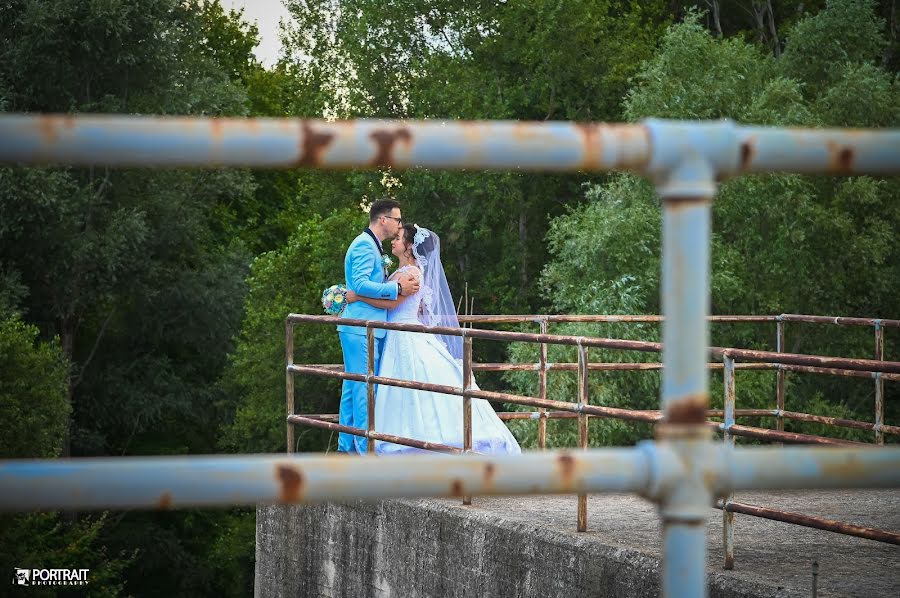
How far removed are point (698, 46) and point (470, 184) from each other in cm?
596

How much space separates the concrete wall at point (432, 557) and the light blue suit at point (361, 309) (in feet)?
2.43

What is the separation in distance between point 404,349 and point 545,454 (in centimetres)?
695

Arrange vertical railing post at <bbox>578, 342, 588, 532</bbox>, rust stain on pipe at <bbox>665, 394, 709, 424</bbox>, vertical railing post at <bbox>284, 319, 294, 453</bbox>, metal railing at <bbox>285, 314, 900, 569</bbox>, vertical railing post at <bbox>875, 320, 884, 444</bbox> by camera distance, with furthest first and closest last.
→ vertical railing post at <bbox>284, 319, 294, 453</bbox> → vertical railing post at <bbox>875, 320, 884, 444</bbox> → vertical railing post at <bbox>578, 342, 588, 532</bbox> → metal railing at <bbox>285, 314, 900, 569</bbox> → rust stain on pipe at <bbox>665, 394, 709, 424</bbox>

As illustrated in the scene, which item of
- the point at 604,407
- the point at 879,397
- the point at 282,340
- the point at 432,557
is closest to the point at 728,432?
the point at 604,407

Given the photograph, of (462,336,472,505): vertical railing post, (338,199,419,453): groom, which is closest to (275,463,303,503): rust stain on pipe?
(462,336,472,505): vertical railing post

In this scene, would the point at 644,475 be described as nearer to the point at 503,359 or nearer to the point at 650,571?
the point at 650,571

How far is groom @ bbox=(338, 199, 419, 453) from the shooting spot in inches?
329

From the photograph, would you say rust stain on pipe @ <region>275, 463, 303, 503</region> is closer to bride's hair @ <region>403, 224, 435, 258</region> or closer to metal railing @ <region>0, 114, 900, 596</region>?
metal railing @ <region>0, 114, 900, 596</region>

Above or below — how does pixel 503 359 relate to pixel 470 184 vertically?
below

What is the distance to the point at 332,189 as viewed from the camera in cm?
3044

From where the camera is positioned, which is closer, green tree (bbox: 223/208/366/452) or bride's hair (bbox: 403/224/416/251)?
bride's hair (bbox: 403/224/416/251)

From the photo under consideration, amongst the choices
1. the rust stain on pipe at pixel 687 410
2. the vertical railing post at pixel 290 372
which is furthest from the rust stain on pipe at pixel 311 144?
the vertical railing post at pixel 290 372

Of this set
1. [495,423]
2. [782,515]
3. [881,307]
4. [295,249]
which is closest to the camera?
[782,515]

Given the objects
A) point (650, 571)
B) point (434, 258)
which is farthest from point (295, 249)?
point (650, 571)
